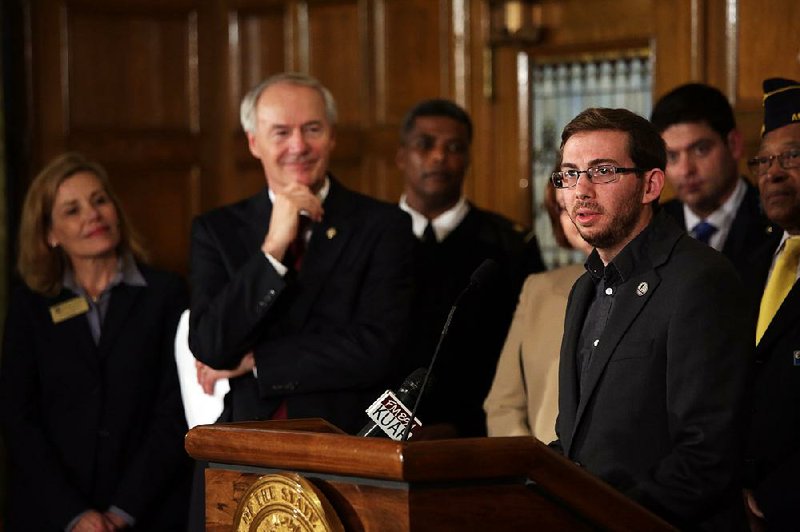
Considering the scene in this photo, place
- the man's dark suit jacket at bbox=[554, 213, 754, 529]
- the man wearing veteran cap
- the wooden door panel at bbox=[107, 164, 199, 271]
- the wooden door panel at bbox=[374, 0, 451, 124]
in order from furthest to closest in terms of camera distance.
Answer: the wooden door panel at bbox=[107, 164, 199, 271] → the wooden door panel at bbox=[374, 0, 451, 124] → the man wearing veteran cap → the man's dark suit jacket at bbox=[554, 213, 754, 529]

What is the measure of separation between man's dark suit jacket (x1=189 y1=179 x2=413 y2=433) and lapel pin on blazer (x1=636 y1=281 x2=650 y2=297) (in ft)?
3.41

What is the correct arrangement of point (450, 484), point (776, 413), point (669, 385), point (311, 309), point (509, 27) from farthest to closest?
1. point (509, 27)
2. point (311, 309)
3. point (776, 413)
4. point (669, 385)
5. point (450, 484)

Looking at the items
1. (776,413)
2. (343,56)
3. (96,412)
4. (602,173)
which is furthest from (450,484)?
(343,56)

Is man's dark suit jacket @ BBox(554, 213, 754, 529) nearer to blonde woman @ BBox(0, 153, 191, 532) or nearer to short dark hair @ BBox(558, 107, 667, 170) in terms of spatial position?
short dark hair @ BBox(558, 107, 667, 170)

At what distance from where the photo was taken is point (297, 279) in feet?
10.9

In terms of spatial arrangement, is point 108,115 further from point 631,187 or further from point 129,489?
point 631,187

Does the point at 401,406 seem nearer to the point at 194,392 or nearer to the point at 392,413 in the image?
the point at 392,413

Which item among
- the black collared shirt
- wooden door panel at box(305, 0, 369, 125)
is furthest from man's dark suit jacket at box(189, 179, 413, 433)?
wooden door panel at box(305, 0, 369, 125)

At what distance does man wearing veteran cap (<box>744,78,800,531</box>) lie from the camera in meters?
2.76

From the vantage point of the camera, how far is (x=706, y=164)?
382cm

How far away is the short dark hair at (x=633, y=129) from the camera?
243 cm

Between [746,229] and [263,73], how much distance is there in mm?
3069

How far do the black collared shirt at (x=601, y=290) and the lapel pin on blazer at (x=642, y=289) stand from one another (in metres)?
0.05

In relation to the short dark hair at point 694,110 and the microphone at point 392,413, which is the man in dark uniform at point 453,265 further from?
the microphone at point 392,413
